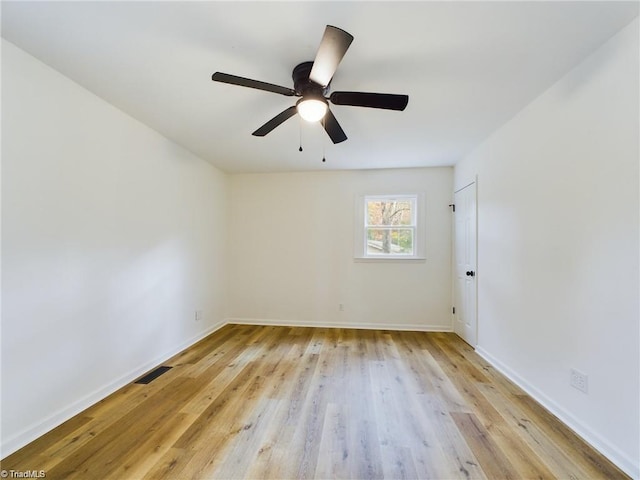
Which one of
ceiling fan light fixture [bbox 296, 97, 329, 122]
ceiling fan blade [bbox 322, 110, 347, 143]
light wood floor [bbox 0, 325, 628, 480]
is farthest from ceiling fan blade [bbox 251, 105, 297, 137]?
light wood floor [bbox 0, 325, 628, 480]

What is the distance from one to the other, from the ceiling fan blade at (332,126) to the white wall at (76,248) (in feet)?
6.05

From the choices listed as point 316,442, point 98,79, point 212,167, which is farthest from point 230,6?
point 212,167

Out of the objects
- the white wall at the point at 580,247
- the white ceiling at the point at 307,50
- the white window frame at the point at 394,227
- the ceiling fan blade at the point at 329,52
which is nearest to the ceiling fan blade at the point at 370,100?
the ceiling fan blade at the point at 329,52

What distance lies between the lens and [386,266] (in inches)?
167

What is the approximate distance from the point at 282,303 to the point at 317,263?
86 cm

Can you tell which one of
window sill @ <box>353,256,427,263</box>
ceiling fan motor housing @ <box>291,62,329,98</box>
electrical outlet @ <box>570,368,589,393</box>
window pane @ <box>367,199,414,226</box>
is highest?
ceiling fan motor housing @ <box>291,62,329,98</box>

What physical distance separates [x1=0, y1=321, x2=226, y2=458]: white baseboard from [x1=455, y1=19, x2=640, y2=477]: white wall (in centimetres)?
347

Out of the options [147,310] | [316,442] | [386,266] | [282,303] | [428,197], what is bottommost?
[316,442]

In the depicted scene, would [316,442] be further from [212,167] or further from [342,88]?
[212,167]

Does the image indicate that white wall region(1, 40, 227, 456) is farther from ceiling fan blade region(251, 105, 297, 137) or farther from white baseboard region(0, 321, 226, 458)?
ceiling fan blade region(251, 105, 297, 137)

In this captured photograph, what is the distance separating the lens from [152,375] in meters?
2.66

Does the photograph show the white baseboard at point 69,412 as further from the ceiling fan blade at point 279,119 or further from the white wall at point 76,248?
the ceiling fan blade at point 279,119

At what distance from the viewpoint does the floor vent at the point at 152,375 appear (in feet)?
8.34

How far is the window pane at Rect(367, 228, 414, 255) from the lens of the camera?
14.1ft
